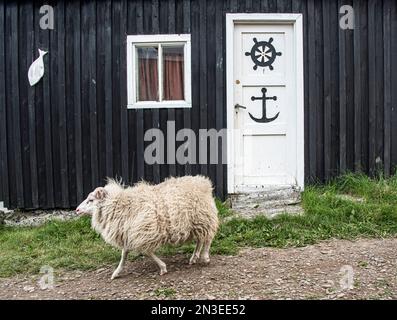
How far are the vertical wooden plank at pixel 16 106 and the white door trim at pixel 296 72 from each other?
3.34 meters

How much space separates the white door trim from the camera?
25.0ft

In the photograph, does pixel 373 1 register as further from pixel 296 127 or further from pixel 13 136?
pixel 13 136

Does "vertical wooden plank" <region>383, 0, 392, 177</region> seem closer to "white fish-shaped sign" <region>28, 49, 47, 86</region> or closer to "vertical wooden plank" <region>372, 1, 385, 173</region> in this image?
"vertical wooden plank" <region>372, 1, 385, 173</region>

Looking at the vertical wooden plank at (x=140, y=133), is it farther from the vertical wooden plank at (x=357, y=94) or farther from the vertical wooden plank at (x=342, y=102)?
the vertical wooden plank at (x=357, y=94)

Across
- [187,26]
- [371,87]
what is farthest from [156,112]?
[371,87]

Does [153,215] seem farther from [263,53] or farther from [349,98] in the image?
[349,98]

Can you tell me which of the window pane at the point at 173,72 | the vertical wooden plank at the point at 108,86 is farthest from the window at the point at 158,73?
the vertical wooden plank at the point at 108,86

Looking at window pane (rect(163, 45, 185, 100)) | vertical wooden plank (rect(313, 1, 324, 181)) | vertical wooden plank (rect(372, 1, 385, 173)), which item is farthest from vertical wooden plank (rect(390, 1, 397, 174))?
window pane (rect(163, 45, 185, 100))

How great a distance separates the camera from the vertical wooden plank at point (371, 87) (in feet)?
25.3

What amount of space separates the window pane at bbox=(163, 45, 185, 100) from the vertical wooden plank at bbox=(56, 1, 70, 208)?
1.62 meters

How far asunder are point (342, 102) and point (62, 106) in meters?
4.46

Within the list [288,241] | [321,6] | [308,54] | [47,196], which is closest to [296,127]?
[308,54]

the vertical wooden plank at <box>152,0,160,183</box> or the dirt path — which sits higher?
the vertical wooden plank at <box>152,0,160,183</box>

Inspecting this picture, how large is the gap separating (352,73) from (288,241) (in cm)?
338
